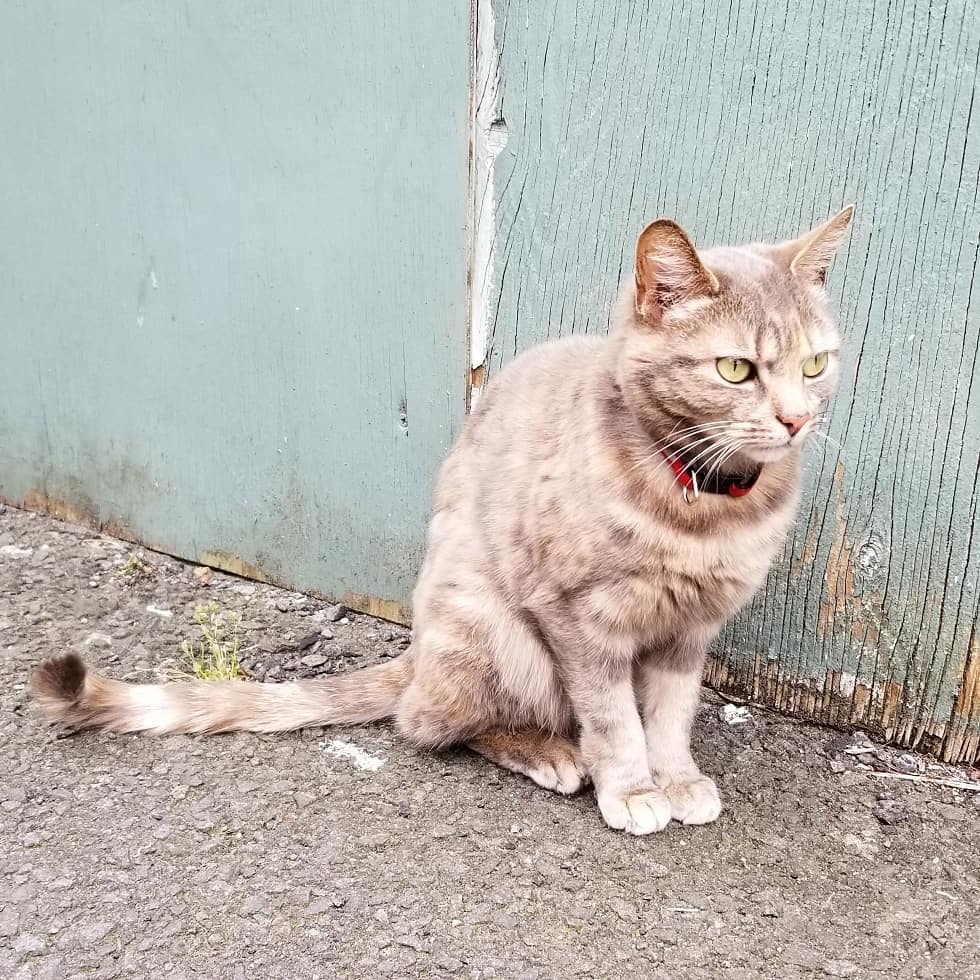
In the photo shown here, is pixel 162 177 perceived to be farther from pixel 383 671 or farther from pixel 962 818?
pixel 962 818

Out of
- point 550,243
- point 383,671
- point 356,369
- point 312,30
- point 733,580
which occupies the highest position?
point 312,30

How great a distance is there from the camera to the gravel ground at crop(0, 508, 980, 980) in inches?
88.7

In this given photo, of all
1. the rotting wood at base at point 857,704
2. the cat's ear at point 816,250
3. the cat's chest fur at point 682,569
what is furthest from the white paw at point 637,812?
the cat's ear at point 816,250

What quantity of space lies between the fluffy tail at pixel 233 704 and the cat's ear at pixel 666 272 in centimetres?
126

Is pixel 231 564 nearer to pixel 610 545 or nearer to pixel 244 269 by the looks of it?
pixel 244 269

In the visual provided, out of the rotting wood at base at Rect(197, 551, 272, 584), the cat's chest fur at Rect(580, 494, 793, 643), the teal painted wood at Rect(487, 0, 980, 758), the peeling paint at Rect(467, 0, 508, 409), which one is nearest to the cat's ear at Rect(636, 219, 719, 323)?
the cat's chest fur at Rect(580, 494, 793, 643)

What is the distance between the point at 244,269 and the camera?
143 inches

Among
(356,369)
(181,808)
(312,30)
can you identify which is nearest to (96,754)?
(181,808)

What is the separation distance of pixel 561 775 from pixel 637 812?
0.26m

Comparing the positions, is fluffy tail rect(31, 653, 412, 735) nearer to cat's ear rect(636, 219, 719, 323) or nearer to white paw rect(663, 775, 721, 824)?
white paw rect(663, 775, 721, 824)

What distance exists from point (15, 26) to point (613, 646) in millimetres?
3093

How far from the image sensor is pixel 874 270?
8.86ft

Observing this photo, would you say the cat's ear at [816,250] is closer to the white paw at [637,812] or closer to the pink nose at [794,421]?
the pink nose at [794,421]

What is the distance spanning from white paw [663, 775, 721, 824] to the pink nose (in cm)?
98
